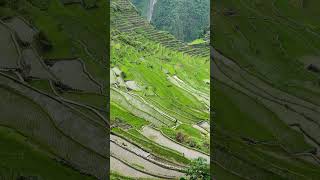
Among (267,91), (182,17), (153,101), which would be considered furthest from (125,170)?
(182,17)

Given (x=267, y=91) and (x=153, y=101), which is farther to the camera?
(x=153, y=101)

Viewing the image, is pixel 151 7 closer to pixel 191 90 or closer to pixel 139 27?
pixel 139 27

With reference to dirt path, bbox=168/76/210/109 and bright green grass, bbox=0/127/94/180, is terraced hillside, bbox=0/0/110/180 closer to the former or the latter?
bright green grass, bbox=0/127/94/180

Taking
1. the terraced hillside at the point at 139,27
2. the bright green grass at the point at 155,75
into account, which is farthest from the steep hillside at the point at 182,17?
the bright green grass at the point at 155,75

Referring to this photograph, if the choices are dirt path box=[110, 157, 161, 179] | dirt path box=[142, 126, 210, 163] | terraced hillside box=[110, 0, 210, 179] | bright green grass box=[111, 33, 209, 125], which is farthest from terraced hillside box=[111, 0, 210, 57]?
dirt path box=[110, 157, 161, 179]

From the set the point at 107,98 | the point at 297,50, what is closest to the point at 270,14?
the point at 297,50

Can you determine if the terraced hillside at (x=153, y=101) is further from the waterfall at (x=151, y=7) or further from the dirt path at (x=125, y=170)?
the waterfall at (x=151, y=7)
